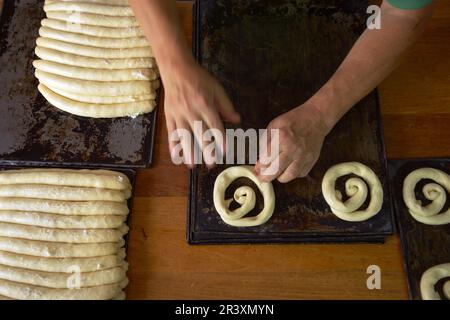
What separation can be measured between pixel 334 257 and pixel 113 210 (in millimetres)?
859

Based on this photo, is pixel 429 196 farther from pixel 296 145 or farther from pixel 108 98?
pixel 108 98

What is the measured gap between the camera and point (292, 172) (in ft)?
4.94

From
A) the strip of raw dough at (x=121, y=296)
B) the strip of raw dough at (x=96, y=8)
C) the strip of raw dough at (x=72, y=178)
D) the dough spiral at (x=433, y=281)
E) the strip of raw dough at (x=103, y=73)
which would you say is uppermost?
the strip of raw dough at (x=96, y=8)

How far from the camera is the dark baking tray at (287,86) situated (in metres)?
1.54

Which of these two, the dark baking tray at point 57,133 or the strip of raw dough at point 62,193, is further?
the dark baking tray at point 57,133

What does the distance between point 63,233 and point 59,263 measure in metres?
0.11

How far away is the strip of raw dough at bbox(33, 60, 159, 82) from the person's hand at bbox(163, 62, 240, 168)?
14.2 inches

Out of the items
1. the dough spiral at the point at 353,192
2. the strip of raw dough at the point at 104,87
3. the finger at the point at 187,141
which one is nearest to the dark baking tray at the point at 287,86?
the dough spiral at the point at 353,192

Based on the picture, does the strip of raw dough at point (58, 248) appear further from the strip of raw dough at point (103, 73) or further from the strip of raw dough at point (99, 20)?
the strip of raw dough at point (99, 20)

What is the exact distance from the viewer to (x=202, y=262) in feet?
5.07

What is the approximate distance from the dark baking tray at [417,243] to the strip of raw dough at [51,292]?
1.09 meters

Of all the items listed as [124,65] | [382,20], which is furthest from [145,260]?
[382,20]

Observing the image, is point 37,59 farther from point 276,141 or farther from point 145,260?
point 276,141

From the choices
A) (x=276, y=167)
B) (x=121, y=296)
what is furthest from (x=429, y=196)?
(x=121, y=296)
